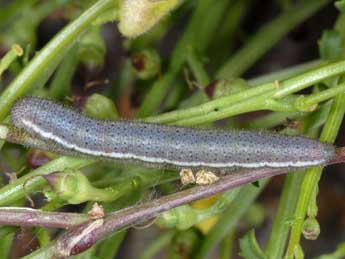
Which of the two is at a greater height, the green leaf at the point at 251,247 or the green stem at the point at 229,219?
the green leaf at the point at 251,247

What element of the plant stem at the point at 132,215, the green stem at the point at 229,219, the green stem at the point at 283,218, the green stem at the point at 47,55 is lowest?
the green stem at the point at 229,219

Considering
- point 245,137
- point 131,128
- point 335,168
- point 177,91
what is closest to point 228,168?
point 245,137

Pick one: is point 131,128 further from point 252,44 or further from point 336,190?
point 336,190

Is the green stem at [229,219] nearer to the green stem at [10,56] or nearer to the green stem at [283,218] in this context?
the green stem at [283,218]

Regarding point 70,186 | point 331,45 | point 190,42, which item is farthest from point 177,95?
point 70,186

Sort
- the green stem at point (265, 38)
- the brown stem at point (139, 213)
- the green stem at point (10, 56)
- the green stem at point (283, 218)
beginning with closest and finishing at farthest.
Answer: the brown stem at point (139, 213) → the green stem at point (10, 56) → the green stem at point (283, 218) → the green stem at point (265, 38)

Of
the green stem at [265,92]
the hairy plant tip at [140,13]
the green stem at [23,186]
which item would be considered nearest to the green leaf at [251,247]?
the green stem at [265,92]

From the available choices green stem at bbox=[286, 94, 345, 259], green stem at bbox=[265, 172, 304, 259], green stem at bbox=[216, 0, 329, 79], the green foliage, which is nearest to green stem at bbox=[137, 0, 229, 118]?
the green foliage
